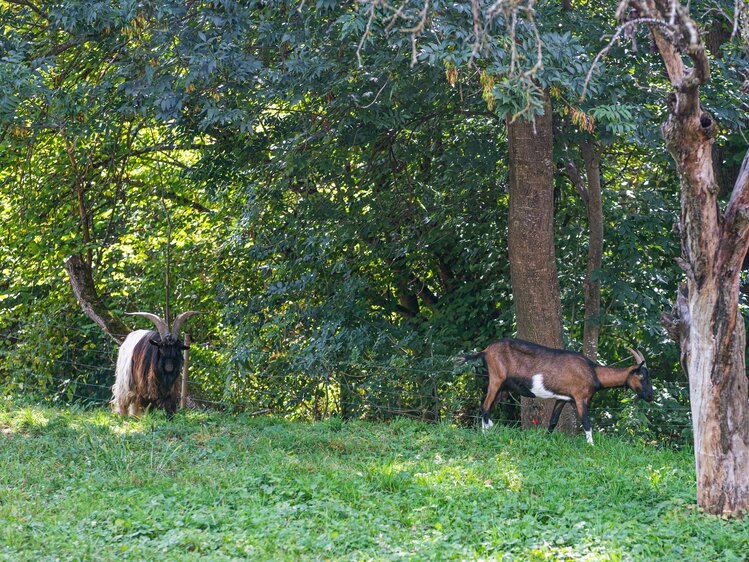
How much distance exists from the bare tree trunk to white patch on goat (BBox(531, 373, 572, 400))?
3.21 metres

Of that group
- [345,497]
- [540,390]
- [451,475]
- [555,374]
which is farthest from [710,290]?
[540,390]

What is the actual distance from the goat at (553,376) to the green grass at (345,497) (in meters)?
0.57

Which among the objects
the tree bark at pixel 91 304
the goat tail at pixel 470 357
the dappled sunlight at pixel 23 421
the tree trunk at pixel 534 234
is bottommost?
the dappled sunlight at pixel 23 421

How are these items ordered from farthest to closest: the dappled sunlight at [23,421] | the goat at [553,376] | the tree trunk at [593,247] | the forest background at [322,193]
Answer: the tree trunk at [593,247], the dappled sunlight at [23,421], the goat at [553,376], the forest background at [322,193]

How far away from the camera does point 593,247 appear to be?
11.3 m

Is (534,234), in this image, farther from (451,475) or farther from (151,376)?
(151,376)

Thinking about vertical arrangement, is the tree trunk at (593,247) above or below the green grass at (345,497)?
above

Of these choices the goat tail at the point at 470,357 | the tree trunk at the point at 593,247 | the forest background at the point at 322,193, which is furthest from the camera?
the tree trunk at the point at 593,247

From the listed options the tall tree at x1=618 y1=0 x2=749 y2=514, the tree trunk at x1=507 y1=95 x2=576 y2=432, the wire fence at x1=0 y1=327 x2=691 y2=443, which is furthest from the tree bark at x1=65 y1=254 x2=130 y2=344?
the tall tree at x1=618 y1=0 x2=749 y2=514

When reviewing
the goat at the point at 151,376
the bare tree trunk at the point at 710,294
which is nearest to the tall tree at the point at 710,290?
the bare tree trunk at the point at 710,294

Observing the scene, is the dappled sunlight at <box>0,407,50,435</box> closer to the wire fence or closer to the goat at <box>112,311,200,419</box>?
the goat at <box>112,311,200,419</box>

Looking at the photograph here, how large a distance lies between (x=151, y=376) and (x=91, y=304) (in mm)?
3112

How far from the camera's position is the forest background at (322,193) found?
9445 mm

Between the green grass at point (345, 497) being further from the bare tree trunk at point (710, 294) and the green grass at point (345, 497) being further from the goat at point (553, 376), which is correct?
the goat at point (553, 376)
